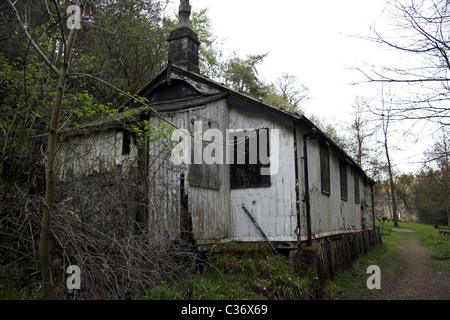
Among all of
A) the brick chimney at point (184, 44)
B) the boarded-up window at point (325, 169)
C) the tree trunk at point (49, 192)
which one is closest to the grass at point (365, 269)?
the boarded-up window at point (325, 169)

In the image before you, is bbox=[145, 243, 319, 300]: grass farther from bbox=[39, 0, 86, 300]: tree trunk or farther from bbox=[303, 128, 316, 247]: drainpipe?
bbox=[39, 0, 86, 300]: tree trunk

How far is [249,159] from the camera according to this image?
8.79 meters

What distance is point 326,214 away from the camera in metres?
10.1

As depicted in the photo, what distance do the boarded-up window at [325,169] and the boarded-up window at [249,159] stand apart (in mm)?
2300

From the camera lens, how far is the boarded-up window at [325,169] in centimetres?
1000

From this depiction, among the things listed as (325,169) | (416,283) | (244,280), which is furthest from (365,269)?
(244,280)

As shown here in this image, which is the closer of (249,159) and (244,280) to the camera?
(244,280)

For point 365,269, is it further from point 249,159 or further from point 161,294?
point 161,294

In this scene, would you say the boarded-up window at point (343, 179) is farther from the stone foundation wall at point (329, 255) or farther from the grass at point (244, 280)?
the grass at point (244, 280)

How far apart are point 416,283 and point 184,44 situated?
950cm

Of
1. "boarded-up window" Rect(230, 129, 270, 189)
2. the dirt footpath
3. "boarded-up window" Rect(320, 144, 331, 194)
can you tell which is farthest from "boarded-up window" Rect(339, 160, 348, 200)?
"boarded-up window" Rect(230, 129, 270, 189)

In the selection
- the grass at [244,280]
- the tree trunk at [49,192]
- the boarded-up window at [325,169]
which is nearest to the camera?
the tree trunk at [49,192]

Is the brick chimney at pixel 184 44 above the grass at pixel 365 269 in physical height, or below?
above

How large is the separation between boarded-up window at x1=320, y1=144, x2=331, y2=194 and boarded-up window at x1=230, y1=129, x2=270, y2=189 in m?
2.30
